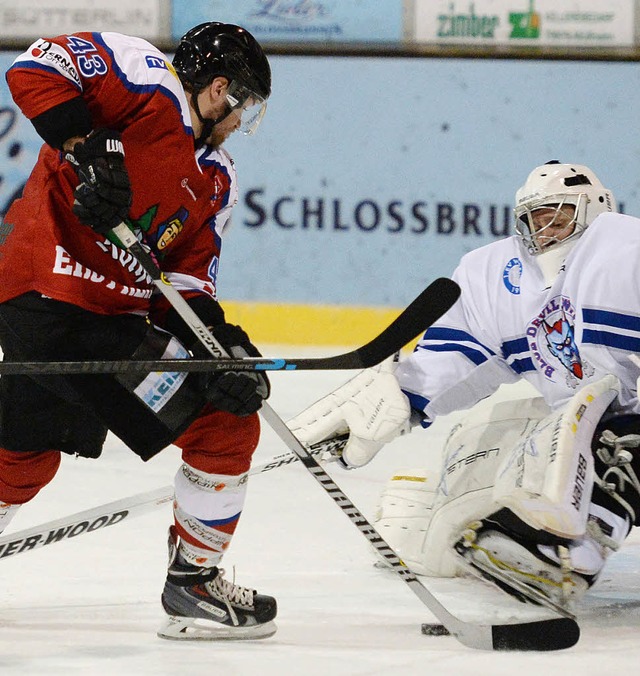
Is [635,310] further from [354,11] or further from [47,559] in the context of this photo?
[354,11]

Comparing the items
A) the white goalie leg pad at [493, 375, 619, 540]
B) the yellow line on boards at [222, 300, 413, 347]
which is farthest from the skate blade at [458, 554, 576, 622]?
the yellow line on boards at [222, 300, 413, 347]

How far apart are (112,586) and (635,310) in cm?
110

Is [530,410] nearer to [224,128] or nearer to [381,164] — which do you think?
[224,128]

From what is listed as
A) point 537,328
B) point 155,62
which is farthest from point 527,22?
point 155,62

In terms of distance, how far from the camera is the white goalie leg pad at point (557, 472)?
207 centimetres

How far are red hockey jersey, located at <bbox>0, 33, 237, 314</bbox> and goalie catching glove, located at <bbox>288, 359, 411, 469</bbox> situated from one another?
1.73 feet

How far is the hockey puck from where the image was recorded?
6.74 feet

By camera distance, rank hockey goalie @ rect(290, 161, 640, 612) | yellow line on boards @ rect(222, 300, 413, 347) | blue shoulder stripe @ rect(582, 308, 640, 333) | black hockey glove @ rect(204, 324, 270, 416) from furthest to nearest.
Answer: yellow line on boards @ rect(222, 300, 413, 347) < blue shoulder stripe @ rect(582, 308, 640, 333) < hockey goalie @ rect(290, 161, 640, 612) < black hockey glove @ rect(204, 324, 270, 416)

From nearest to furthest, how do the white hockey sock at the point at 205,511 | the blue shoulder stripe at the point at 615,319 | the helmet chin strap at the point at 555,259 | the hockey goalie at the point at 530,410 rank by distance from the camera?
the white hockey sock at the point at 205,511, the hockey goalie at the point at 530,410, the blue shoulder stripe at the point at 615,319, the helmet chin strap at the point at 555,259

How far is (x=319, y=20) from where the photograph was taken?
551cm

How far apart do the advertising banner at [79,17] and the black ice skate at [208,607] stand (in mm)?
3889

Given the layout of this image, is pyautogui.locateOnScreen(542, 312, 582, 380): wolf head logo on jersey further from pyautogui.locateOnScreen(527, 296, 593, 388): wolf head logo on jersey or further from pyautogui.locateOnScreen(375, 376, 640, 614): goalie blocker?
pyautogui.locateOnScreen(375, 376, 640, 614): goalie blocker

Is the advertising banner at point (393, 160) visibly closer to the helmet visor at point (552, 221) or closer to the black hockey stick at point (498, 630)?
the helmet visor at point (552, 221)

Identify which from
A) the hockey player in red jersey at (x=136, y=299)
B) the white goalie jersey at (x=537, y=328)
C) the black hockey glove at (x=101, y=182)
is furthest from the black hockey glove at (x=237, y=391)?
the white goalie jersey at (x=537, y=328)
